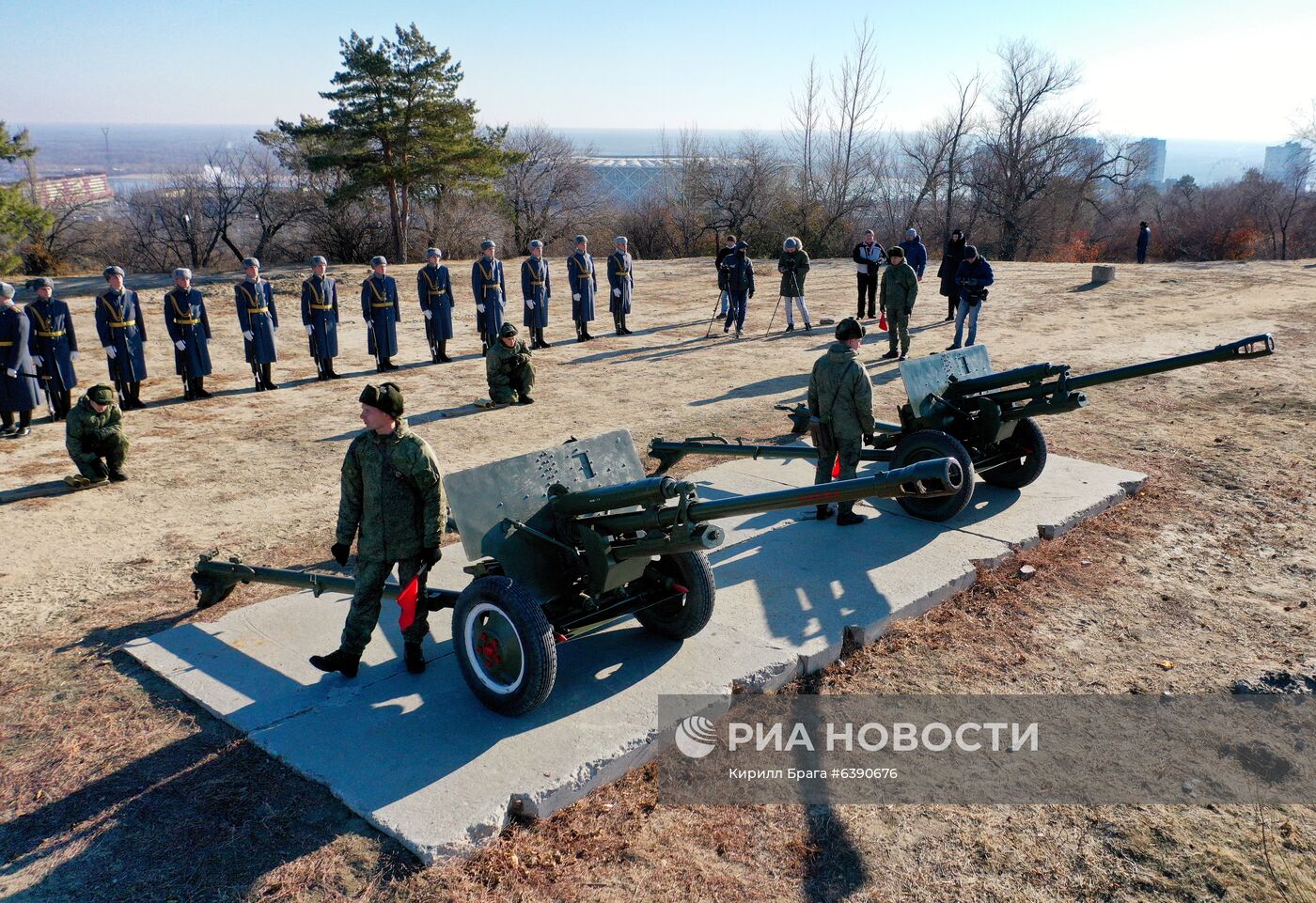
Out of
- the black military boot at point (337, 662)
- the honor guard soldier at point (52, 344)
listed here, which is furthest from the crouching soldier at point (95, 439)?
the black military boot at point (337, 662)

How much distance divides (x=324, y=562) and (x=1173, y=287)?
20.2 m

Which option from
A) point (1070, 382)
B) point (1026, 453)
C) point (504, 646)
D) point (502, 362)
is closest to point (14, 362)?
point (502, 362)

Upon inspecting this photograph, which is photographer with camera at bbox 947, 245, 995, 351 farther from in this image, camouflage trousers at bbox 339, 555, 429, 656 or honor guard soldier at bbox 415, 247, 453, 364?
camouflage trousers at bbox 339, 555, 429, 656

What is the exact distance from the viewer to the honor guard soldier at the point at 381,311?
14070mm

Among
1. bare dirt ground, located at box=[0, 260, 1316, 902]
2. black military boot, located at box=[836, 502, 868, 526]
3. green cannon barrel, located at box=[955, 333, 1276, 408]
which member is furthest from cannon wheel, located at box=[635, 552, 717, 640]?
green cannon barrel, located at box=[955, 333, 1276, 408]

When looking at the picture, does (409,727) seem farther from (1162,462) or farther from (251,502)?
(1162,462)

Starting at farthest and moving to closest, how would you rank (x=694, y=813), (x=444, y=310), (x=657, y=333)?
(x=657, y=333) < (x=444, y=310) < (x=694, y=813)

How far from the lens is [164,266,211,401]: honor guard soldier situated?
1234 cm

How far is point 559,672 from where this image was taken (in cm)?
512

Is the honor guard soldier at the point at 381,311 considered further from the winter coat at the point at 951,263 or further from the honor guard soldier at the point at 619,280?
the winter coat at the point at 951,263

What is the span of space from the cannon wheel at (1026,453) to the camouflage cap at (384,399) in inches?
201

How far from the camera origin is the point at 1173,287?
20.8 m

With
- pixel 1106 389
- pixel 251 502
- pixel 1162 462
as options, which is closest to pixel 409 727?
pixel 251 502

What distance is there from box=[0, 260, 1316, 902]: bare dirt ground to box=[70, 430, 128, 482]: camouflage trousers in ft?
0.82
